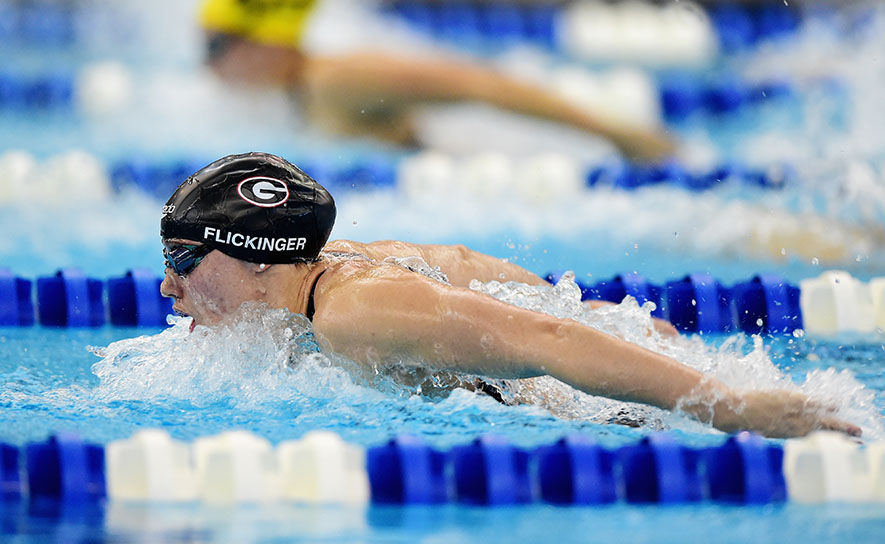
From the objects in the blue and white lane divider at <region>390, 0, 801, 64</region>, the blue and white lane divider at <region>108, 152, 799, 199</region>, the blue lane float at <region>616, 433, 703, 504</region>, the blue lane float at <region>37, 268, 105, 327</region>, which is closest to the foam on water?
the blue lane float at <region>616, 433, 703, 504</region>

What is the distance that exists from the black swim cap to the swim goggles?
2 centimetres

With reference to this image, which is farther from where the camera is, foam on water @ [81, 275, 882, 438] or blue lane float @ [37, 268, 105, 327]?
blue lane float @ [37, 268, 105, 327]

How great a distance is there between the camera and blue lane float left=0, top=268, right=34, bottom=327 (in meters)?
3.55

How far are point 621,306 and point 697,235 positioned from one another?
1.61m

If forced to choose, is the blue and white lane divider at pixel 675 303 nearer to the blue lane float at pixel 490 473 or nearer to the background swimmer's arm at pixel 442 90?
the blue lane float at pixel 490 473

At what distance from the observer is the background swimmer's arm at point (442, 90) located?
5.46 metres

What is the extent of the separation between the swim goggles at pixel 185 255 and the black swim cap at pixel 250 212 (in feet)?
0.06

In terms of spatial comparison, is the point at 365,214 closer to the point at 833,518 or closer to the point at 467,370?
the point at 467,370

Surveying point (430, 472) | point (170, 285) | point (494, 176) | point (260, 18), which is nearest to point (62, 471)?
point (170, 285)

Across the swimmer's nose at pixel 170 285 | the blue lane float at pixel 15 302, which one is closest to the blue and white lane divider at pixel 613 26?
the blue lane float at pixel 15 302

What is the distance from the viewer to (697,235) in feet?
14.9

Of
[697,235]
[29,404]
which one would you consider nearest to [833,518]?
[29,404]

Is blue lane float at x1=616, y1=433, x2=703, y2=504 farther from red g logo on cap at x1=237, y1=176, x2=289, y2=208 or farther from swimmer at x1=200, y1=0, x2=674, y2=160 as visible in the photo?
swimmer at x1=200, y1=0, x2=674, y2=160

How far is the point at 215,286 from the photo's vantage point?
2500 millimetres
